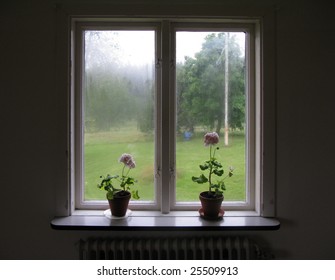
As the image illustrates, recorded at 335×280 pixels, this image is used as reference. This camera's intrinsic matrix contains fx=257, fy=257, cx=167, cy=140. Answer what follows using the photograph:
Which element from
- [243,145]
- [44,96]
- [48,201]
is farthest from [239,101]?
[48,201]

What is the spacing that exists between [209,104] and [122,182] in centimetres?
80

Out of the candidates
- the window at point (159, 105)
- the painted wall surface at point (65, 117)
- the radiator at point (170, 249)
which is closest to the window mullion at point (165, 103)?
the window at point (159, 105)

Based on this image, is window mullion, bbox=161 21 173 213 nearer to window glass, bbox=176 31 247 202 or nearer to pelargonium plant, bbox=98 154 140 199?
window glass, bbox=176 31 247 202

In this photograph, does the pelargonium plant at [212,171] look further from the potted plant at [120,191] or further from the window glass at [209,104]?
the potted plant at [120,191]

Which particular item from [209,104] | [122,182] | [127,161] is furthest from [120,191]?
[209,104]

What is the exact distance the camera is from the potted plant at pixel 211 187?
1608mm

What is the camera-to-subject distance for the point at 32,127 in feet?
5.44

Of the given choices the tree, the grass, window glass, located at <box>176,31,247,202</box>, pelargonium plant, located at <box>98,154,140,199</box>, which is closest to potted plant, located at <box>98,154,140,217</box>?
pelargonium plant, located at <box>98,154,140,199</box>

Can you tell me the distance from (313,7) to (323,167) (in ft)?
3.41

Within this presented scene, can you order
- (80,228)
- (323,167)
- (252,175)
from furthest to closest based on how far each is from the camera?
1. (252,175)
2. (323,167)
3. (80,228)

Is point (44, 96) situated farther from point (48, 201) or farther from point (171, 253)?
point (171, 253)

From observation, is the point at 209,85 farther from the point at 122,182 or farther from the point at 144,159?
the point at 122,182

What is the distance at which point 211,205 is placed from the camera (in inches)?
63.7

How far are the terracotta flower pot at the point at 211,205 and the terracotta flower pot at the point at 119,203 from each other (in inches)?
19.1
